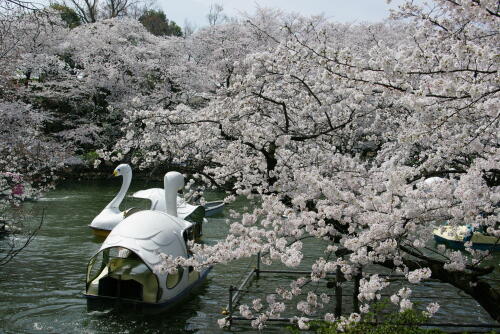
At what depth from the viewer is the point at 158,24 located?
158ft

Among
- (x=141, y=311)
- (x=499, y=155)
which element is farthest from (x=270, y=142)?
(x=141, y=311)

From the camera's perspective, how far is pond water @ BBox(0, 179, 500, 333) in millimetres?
8070

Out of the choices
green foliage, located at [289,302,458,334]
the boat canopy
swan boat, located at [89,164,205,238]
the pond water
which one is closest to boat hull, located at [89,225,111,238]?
swan boat, located at [89,164,205,238]

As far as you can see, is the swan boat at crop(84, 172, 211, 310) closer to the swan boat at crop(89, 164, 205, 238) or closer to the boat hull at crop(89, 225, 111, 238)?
the swan boat at crop(89, 164, 205, 238)

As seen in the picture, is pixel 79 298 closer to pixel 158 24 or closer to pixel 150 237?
pixel 150 237

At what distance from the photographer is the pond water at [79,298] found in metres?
8.07

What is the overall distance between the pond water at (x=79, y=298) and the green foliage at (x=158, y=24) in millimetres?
35827

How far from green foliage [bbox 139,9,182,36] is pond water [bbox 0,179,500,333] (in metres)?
35.8

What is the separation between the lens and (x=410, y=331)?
4816mm

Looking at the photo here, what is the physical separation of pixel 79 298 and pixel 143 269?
1.42 meters

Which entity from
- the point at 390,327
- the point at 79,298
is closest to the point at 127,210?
the point at 79,298

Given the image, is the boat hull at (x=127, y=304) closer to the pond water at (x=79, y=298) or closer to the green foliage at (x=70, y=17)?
the pond water at (x=79, y=298)

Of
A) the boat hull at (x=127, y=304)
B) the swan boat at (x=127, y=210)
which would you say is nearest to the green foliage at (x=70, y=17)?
the swan boat at (x=127, y=210)

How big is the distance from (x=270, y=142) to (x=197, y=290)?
4499 millimetres
